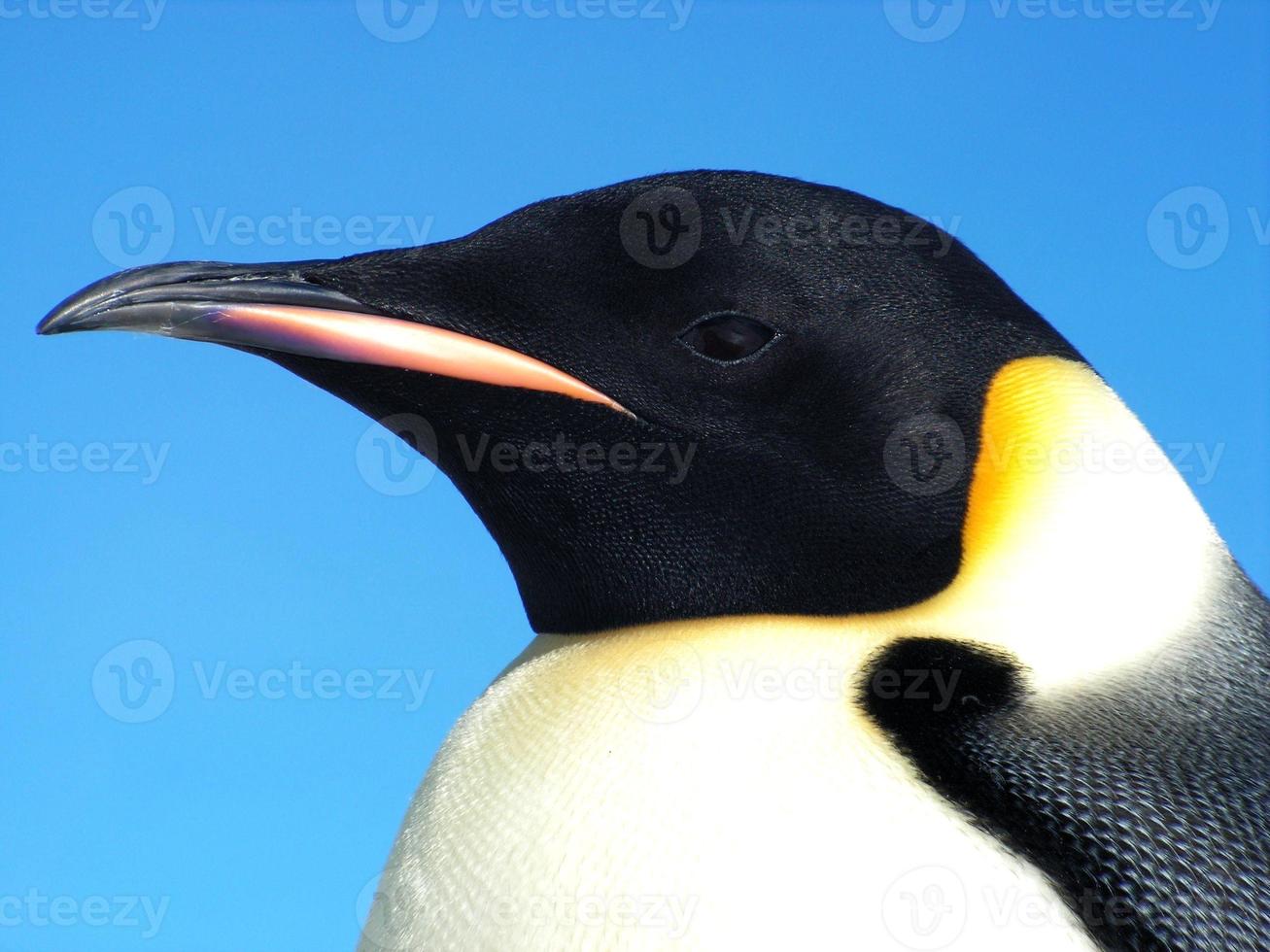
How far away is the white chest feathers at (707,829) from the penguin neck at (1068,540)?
0.16m

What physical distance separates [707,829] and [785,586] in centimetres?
41

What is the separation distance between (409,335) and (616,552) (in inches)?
17.1

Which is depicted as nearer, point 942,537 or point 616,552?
point 942,537

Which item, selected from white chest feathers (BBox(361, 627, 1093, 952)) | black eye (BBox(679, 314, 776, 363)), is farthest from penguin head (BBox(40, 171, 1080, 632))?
white chest feathers (BBox(361, 627, 1093, 952))

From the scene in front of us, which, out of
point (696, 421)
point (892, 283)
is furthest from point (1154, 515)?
point (696, 421)

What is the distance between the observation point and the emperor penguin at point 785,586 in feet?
4.84

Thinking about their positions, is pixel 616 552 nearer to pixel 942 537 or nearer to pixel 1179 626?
pixel 942 537

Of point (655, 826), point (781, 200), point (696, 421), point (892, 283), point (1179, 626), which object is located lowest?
point (655, 826)

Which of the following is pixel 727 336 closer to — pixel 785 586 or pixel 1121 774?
pixel 785 586

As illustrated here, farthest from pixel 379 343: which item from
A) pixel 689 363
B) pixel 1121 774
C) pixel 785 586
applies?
pixel 1121 774

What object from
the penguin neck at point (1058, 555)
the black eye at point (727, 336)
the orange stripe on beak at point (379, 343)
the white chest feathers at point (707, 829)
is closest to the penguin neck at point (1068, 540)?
the penguin neck at point (1058, 555)

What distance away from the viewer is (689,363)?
6.00ft

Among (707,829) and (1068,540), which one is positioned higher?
(1068,540)

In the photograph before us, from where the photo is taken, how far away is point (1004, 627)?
166 cm
